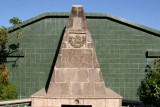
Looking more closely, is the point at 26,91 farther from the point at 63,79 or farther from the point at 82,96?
the point at 82,96

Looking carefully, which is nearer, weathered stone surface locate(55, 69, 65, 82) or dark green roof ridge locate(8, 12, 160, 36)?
weathered stone surface locate(55, 69, 65, 82)

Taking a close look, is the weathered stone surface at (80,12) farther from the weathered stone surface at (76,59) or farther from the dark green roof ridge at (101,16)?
the dark green roof ridge at (101,16)

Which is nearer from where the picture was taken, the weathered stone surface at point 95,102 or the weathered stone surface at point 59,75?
the weathered stone surface at point 95,102

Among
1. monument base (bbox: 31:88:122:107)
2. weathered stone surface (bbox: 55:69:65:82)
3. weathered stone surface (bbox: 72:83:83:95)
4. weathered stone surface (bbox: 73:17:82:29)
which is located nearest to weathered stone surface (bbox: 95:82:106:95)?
monument base (bbox: 31:88:122:107)

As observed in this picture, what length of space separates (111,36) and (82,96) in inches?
207

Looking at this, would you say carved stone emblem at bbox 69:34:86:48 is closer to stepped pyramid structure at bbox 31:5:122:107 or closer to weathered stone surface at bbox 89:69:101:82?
stepped pyramid structure at bbox 31:5:122:107

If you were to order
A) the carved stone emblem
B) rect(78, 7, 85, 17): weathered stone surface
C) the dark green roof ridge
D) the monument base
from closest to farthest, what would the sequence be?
the monument base, the carved stone emblem, rect(78, 7, 85, 17): weathered stone surface, the dark green roof ridge

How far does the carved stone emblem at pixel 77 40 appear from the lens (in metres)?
8.94

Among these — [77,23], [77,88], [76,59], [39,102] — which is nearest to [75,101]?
[77,88]

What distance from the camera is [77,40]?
29.5ft

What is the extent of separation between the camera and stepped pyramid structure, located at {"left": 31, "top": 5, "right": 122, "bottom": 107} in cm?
824

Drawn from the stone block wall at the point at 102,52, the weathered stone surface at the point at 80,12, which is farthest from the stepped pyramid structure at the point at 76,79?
the stone block wall at the point at 102,52

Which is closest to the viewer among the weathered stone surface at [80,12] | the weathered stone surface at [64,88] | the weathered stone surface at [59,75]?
the weathered stone surface at [64,88]

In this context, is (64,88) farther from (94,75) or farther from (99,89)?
(99,89)
